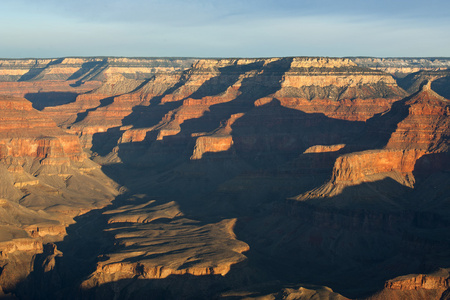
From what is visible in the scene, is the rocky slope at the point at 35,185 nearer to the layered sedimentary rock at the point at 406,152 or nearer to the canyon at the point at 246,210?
the canyon at the point at 246,210

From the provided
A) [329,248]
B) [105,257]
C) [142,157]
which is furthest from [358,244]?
[142,157]

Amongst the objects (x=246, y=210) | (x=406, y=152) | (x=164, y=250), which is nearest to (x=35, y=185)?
(x=246, y=210)

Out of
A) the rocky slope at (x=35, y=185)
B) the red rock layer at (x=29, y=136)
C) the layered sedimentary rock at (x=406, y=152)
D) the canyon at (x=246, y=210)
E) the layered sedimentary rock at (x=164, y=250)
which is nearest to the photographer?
the canyon at (x=246, y=210)

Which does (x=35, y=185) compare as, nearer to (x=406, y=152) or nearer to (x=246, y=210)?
(x=246, y=210)

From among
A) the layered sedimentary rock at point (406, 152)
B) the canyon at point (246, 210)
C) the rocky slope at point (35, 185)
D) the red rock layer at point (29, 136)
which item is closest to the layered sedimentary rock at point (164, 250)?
the canyon at point (246, 210)

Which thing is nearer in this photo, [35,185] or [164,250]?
[164,250]

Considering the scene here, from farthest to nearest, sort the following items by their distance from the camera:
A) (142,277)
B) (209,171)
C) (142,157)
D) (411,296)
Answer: (142,157), (209,171), (142,277), (411,296)

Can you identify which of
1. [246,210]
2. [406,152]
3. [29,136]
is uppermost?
[406,152]

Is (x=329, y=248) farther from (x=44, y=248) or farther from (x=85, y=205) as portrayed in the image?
(x=85, y=205)
